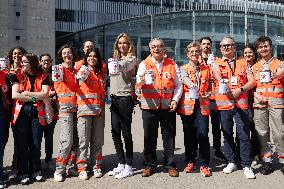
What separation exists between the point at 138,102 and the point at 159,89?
18.1 inches

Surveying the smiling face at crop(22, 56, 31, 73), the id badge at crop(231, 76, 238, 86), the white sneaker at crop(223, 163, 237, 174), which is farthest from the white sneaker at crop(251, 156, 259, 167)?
the smiling face at crop(22, 56, 31, 73)

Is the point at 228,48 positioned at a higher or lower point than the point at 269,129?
higher

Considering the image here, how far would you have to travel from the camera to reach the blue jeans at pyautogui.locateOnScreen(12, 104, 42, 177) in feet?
19.1

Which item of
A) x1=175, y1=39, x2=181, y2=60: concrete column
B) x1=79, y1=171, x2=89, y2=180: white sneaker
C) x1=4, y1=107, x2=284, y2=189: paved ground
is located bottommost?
x1=4, y1=107, x2=284, y2=189: paved ground

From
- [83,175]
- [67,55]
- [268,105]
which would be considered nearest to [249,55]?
[268,105]

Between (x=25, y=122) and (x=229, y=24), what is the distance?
39.5 metres

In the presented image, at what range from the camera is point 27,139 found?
5.88 m

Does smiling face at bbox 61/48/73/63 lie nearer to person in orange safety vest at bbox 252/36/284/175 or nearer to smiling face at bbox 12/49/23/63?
smiling face at bbox 12/49/23/63

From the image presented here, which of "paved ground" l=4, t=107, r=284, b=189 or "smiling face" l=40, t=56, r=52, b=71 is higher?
"smiling face" l=40, t=56, r=52, b=71

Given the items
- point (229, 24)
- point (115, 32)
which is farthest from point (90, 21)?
point (229, 24)

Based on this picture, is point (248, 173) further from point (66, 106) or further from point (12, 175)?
point (12, 175)

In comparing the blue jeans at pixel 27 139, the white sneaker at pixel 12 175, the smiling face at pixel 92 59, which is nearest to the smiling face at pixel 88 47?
the smiling face at pixel 92 59

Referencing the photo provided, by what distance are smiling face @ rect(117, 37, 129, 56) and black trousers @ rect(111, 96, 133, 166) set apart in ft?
2.42

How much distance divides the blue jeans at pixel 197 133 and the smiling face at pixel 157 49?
962 millimetres
